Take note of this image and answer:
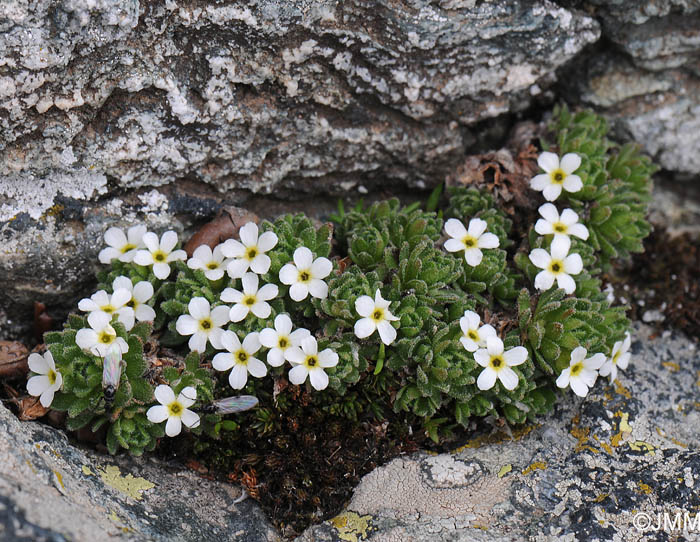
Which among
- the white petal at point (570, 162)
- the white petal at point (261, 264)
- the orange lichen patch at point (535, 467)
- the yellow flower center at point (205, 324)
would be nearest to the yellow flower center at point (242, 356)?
the yellow flower center at point (205, 324)

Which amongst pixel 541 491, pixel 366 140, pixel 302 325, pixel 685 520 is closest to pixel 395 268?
pixel 302 325

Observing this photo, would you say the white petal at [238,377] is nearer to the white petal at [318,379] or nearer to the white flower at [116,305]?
the white petal at [318,379]

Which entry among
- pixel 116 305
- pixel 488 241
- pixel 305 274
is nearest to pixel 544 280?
pixel 488 241

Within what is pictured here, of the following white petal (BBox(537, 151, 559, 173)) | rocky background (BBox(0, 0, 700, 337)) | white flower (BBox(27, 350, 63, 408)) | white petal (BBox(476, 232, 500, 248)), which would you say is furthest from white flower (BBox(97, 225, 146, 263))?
white petal (BBox(537, 151, 559, 173))

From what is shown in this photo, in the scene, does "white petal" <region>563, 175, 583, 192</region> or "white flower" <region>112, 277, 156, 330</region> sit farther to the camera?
"white petal" <region>563, 175, 583, 192</region>

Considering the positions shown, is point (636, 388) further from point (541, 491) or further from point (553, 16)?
point (553, 16)

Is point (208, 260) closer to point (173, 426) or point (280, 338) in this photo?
point (280, 338)

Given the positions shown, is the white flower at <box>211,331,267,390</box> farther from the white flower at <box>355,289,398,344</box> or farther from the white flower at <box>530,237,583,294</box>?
the white flower at <box>530,237,583,294</box>
